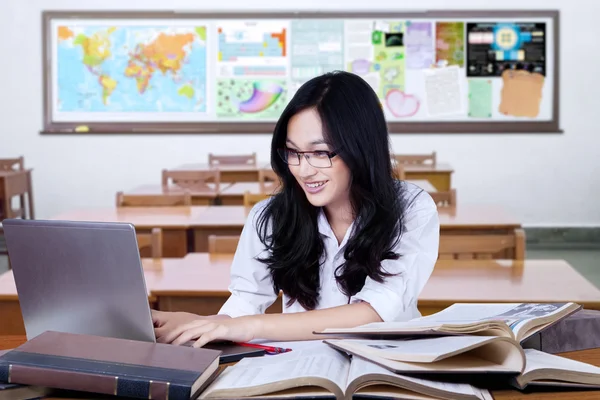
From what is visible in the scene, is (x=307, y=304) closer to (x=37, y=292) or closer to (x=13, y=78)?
(x=37, y=292)

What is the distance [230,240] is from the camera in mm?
3242

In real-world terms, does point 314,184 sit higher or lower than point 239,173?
higher

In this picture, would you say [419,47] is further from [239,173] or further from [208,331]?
[208,331]

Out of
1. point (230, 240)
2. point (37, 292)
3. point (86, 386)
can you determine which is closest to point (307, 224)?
point (37, 292)

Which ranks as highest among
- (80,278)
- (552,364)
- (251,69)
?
(251,69)

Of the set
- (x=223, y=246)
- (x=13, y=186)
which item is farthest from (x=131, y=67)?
(x=223, y=246)

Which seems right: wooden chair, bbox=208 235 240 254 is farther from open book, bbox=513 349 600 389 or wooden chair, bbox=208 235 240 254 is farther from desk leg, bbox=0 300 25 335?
open book, bbox=513 349 600 389

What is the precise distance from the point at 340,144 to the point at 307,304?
381 millimetres

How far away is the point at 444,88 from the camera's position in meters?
7.34

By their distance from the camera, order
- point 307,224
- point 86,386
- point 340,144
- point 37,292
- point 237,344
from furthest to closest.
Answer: point 307,224
point 340,144
point 237,344
point 37,292
point 86,386

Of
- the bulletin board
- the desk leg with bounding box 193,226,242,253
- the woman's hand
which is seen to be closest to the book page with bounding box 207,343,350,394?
the woman's hand

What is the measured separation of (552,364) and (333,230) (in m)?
0.72

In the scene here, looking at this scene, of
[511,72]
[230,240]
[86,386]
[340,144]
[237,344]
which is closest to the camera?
[86,386]

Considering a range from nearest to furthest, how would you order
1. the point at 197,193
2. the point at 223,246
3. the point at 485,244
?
the point at 485,244 → the point at 223,246 → the point at 197,193
